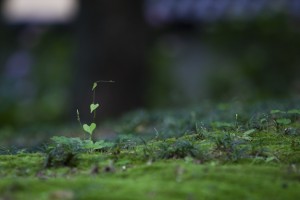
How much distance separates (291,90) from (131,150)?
313 inches

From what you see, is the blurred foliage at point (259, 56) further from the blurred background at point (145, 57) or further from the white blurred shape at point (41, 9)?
the white blurred shape at point (41, 9)

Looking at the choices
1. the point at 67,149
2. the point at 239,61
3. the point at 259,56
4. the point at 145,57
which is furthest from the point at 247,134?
the point at 239,61

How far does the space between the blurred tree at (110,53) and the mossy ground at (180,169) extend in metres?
6.87

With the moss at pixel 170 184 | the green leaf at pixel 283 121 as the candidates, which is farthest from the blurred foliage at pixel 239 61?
the moss at pixel 170 184

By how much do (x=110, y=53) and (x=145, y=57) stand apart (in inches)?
31.6

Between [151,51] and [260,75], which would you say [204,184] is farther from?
[151,51]

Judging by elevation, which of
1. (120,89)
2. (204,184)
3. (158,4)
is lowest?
(204,184)

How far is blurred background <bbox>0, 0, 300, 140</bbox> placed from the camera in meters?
11.1

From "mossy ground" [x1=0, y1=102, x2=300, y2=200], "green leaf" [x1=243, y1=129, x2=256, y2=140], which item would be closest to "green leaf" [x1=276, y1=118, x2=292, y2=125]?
"mossy ground" [x1=0, y1=102, x2=300, y2=200]

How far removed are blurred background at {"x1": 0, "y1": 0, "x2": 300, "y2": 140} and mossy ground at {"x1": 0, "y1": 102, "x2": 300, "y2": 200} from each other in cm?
541

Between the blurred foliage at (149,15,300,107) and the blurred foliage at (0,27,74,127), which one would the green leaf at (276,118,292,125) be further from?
the blurred foliage at (0,27,74,127)

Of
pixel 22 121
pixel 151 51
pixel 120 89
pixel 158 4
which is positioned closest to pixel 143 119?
pixel 120 89

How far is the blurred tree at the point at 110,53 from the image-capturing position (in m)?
11.0

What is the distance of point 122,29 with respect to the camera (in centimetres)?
1119
